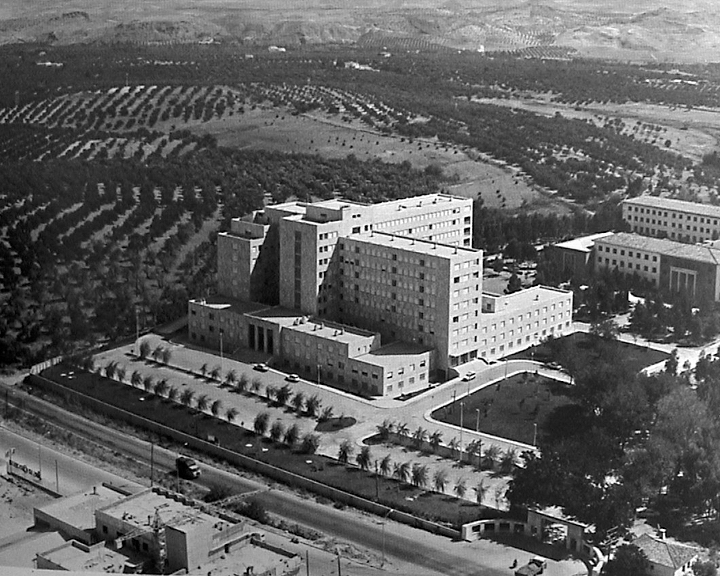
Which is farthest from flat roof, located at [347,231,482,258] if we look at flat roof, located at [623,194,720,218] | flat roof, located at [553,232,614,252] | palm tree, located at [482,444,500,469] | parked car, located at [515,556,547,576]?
flat roof, located at [623,194,720,218]

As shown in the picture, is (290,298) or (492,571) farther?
(290,298)

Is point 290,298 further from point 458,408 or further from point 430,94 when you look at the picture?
point 430,94

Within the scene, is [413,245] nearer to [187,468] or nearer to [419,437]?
[419,437]

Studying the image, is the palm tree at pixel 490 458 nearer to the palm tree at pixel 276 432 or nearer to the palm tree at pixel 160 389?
the palm tree at pixel 276 432

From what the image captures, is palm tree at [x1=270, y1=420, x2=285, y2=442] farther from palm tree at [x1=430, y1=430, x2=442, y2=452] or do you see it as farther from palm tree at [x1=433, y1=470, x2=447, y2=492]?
palm tree at [x1=433, y1=470, x2=447, y2=492]

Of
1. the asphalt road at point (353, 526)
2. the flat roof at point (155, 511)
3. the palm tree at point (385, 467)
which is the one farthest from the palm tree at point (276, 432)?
the flat roof at point (155, 511)

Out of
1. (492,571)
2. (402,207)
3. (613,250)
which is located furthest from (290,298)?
(492,571)
